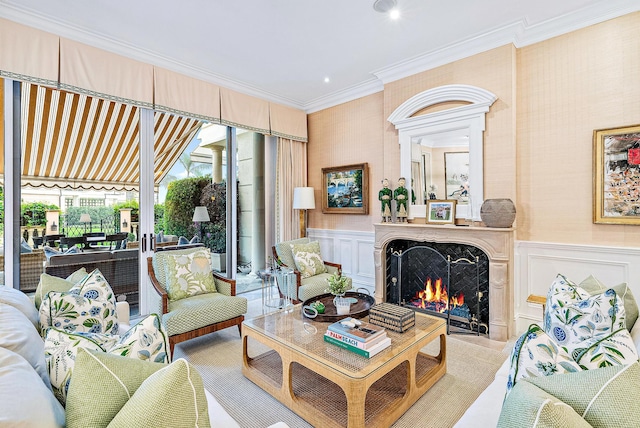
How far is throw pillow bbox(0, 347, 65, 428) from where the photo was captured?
74 centimetres

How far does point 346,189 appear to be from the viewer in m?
4.84

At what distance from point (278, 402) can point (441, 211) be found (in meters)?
2.65

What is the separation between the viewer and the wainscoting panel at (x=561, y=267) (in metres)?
2.74

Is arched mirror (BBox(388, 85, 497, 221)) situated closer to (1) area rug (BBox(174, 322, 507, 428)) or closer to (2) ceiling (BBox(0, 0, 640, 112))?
(2) ceiling (BBox(0, 0, 640, 112))

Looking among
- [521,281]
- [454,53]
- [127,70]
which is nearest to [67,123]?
[127,70]

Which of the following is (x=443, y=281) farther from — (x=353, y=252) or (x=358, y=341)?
(x=358, y=341)

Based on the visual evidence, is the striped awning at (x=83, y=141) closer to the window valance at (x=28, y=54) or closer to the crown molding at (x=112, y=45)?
the window valance at (x=28, y=54)

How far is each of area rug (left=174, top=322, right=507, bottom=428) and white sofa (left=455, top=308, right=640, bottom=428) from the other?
58 cm

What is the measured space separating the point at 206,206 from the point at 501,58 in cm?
399

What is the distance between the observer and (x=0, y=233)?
287 centimetres

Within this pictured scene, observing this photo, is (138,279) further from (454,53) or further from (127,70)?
(454,53)

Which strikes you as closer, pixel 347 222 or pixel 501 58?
pixel 501 58

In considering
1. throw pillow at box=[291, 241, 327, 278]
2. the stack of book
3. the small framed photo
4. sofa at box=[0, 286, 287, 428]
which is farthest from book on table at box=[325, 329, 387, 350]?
the small framed photo

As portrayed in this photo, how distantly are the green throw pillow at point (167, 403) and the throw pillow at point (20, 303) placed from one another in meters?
1.24
